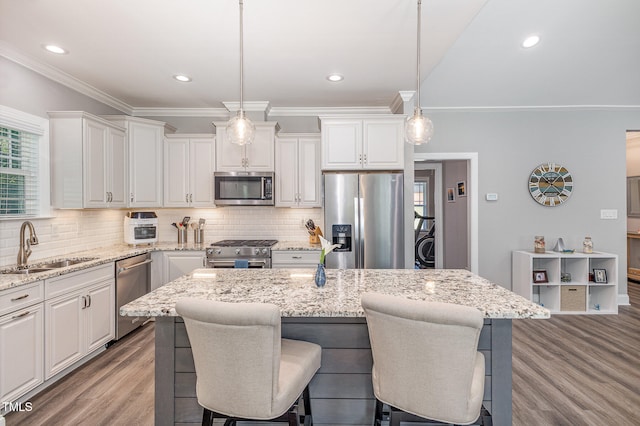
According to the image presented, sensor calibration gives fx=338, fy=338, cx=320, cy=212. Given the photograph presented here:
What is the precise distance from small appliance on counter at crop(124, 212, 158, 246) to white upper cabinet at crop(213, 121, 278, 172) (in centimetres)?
101

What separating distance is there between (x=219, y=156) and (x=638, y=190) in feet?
23.4

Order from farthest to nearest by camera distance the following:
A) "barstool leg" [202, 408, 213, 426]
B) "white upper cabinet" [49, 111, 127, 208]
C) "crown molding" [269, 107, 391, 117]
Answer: "crown molding" [269, 107, 391, 117] → "white upper cabinet" [49, 111, 127, 208] → "barstool leg" [202, 408, 213, 426]

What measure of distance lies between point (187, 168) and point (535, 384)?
4.11 metres

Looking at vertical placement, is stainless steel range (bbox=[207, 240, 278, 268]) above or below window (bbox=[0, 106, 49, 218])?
below

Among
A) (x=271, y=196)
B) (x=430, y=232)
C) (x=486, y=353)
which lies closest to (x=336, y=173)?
(x=271, y=196)

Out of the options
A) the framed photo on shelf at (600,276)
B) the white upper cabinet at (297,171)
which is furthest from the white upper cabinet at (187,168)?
the framed photo on shelf at (600,276)

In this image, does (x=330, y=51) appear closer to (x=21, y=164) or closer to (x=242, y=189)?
(x=242, y=189)

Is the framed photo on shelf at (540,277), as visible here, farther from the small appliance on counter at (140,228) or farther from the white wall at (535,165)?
the small appliance on counter at (140,228)

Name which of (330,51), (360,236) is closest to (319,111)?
(330,51)

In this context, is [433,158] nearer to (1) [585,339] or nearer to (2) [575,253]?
(2) [575,253]

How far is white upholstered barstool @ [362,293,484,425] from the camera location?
3.88ft

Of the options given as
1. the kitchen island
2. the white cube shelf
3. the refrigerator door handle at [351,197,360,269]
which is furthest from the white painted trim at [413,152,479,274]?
the kitchen island

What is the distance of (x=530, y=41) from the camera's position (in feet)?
11.5

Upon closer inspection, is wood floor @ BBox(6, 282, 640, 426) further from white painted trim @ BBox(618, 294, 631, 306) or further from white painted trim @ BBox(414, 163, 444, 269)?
white painted trim @ BBox(414, 163, 444, 269)
